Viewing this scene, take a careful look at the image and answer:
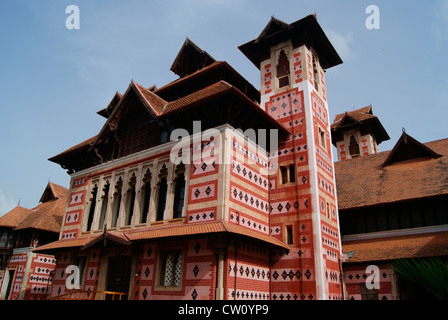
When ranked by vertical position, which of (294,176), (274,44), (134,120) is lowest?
(294,176)

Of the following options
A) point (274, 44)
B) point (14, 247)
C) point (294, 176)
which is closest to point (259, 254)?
point (294, 176)

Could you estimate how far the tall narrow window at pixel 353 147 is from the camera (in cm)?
3075

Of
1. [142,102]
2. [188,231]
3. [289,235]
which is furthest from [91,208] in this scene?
[289,235]

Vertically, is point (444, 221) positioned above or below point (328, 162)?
below

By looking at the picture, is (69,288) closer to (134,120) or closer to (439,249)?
(134,120)

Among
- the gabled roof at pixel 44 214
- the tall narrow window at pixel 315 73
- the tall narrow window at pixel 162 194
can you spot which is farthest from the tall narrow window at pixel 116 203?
the tall narrow window at pixel 315 73

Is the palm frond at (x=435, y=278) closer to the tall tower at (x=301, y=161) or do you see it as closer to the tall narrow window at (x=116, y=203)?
the tall tower at (x=301, y=161)

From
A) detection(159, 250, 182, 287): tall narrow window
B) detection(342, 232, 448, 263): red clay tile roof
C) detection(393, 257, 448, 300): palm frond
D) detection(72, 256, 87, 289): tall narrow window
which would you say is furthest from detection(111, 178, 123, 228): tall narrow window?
detection(393, 257, 448, 300): palm frond

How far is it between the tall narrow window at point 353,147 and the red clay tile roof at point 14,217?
2876 cm

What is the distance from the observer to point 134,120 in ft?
66.8

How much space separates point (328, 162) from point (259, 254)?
7371mm
